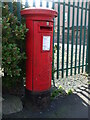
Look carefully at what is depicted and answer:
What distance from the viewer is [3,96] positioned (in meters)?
2.97

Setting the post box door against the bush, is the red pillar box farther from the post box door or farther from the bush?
the bush

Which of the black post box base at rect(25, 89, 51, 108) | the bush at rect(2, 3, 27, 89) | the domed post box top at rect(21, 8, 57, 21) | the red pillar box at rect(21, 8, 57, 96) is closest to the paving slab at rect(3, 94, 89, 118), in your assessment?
the black post box base at rect(25, 89, 51, 108)

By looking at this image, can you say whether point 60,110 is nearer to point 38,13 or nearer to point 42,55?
point 42,55

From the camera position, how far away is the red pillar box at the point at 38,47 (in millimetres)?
2438

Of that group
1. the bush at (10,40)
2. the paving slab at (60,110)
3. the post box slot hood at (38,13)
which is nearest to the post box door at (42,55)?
the post box slot hood at (38,13)

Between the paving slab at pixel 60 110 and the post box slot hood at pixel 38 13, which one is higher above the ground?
the post box slot hood at pixel 38 13

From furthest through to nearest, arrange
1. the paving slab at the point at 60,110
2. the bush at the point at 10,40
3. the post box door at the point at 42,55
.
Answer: the paving slab at the point at 60,110 → the post box door at the point at 42,55 → the bush at the point at 10,40

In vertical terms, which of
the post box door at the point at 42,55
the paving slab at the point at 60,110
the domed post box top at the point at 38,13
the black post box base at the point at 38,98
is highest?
the domed post box top at the point at 38,13

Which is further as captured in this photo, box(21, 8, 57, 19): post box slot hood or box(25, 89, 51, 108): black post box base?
box(25, 89, 51, 108): black post box base

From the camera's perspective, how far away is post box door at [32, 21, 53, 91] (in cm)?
249

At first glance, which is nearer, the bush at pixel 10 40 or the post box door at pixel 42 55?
the bush at pixel 10 40

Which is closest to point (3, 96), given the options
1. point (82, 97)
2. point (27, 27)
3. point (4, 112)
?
point (4, 112)

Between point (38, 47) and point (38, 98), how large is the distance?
2.79 ft

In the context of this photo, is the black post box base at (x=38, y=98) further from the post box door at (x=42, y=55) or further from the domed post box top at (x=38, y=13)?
the domed post box top at (x=38, y=13)
